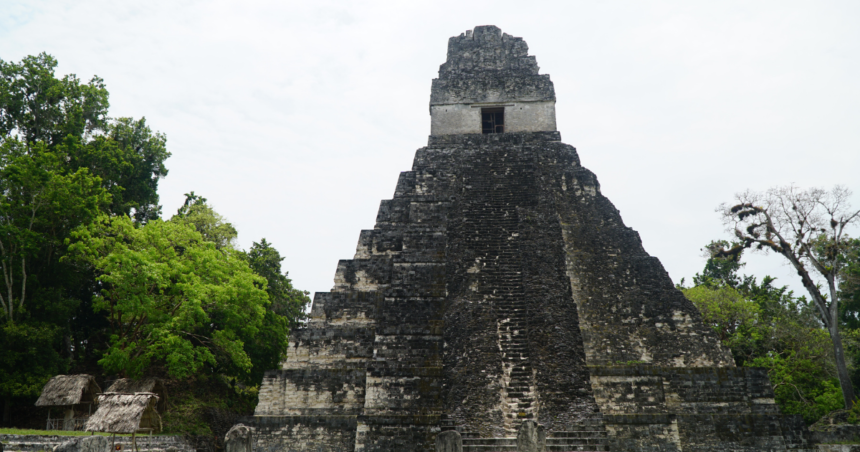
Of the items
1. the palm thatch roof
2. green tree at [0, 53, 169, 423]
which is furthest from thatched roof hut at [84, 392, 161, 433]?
green tree at [0, 53, 169, 423]

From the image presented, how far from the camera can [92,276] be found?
699 inches

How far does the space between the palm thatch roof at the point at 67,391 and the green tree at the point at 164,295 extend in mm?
589

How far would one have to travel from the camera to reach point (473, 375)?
9.05 m

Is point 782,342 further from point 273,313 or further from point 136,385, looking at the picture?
point 136,385

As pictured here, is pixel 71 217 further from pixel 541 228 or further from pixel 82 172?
pixel 541 228

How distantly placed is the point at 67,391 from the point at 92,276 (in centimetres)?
511

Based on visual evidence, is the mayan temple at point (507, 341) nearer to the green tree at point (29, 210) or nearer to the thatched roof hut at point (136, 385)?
the thatched roof hut at point (136, 385)

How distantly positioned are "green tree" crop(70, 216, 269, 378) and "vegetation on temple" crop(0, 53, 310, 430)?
0.11 feet

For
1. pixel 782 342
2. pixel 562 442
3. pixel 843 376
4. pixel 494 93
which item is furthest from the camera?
pixel 782 342

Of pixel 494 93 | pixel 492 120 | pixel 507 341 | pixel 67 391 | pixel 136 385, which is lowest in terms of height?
pixel 67 391

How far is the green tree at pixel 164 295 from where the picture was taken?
14.2m

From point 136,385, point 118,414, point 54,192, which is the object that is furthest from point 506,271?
point 54,192

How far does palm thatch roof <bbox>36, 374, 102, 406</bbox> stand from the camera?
13.4 m

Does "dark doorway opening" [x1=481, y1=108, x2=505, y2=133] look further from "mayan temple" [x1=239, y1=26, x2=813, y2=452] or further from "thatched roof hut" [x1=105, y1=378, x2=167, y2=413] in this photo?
"thatched roof hut" [x1=105, y1=378, x2=167, y2=413]
